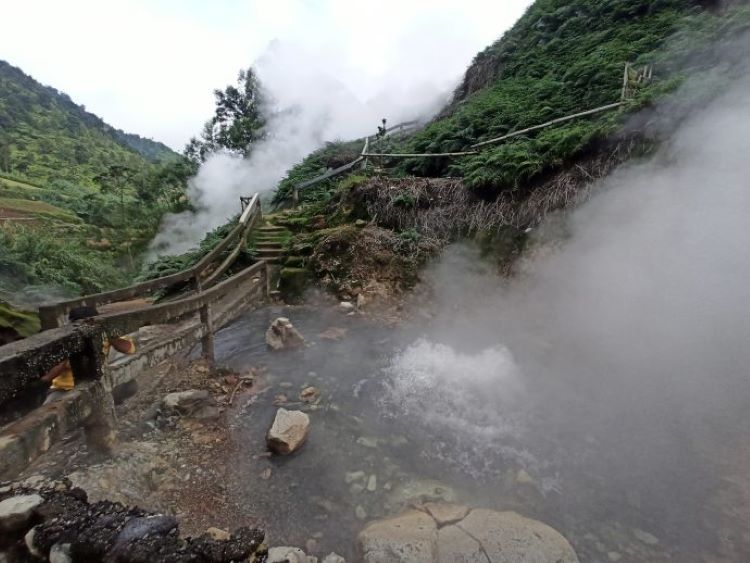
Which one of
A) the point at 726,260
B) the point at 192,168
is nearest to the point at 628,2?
the point at 726,260

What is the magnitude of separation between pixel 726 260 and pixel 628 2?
44.0 feet

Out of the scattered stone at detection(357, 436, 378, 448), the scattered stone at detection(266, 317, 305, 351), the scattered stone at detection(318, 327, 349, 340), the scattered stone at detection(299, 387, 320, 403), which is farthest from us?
the scattered stone at detection(318, 327, 349, 340)

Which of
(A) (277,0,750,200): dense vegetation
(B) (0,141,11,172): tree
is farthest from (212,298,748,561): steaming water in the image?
(B) (0,141,11,172): tree

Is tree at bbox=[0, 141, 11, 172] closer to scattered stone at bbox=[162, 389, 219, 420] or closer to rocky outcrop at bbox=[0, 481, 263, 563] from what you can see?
scattered stone at bbox=[162, 389, 219, 420]

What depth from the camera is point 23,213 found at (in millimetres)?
25172

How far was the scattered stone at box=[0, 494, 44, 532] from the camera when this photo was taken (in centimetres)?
155

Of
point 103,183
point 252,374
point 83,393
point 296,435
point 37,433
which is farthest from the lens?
point 103,183

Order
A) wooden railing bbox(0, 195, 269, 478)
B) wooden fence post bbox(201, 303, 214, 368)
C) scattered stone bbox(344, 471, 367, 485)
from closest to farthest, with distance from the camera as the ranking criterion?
wooden railing bbox(0, 195, 269, 478)
scattered stone bbox(344, 471, 367, 485)
wooden fence post bbox(201, 303, 214, 368)

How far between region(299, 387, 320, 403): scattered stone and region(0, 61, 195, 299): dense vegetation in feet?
21.9

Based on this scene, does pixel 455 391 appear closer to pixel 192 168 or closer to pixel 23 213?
pixel 192 168

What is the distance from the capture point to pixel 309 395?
15.4 feet

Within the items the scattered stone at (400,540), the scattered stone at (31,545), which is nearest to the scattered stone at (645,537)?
the scattered stone at (400,540)

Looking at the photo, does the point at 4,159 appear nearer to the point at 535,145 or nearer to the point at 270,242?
the point at 270,242

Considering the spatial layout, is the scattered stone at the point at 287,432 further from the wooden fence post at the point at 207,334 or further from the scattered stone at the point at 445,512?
the wooden fence post at the point at 207,334
